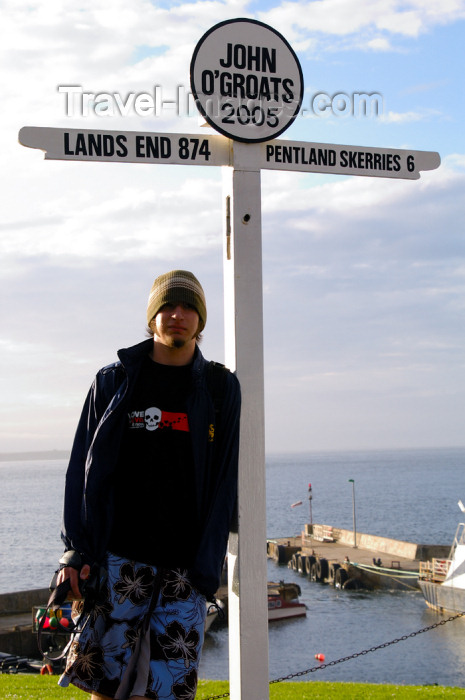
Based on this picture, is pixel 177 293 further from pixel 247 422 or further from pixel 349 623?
pixel 349 623

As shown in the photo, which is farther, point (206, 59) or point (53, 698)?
point (53, 698)

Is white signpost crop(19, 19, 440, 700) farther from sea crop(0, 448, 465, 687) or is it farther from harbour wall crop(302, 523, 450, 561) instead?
harbour wall crop(302, 523, 450, 561)

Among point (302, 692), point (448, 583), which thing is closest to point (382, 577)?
point (448, 583)

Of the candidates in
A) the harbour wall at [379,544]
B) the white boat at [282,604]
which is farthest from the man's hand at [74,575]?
the harbour wall at [379,544]

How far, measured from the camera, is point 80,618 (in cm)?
305

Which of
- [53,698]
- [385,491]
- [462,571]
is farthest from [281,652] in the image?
[385,491]

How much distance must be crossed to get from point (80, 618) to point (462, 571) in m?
33.5

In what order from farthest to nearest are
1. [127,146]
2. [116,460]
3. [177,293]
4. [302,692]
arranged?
1. [302,692]
2. [127,146]
3. [177,293]
4. [116,460]

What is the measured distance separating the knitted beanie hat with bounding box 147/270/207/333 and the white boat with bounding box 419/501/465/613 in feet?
Answer: 94.7

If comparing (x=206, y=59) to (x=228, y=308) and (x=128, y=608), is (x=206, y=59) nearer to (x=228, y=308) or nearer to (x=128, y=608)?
(x=228, y=308)

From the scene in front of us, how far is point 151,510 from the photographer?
2992 millimetres

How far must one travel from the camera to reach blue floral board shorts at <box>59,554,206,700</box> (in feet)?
9.53

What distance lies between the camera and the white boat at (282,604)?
40.7 meters

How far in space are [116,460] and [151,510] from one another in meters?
0.24
